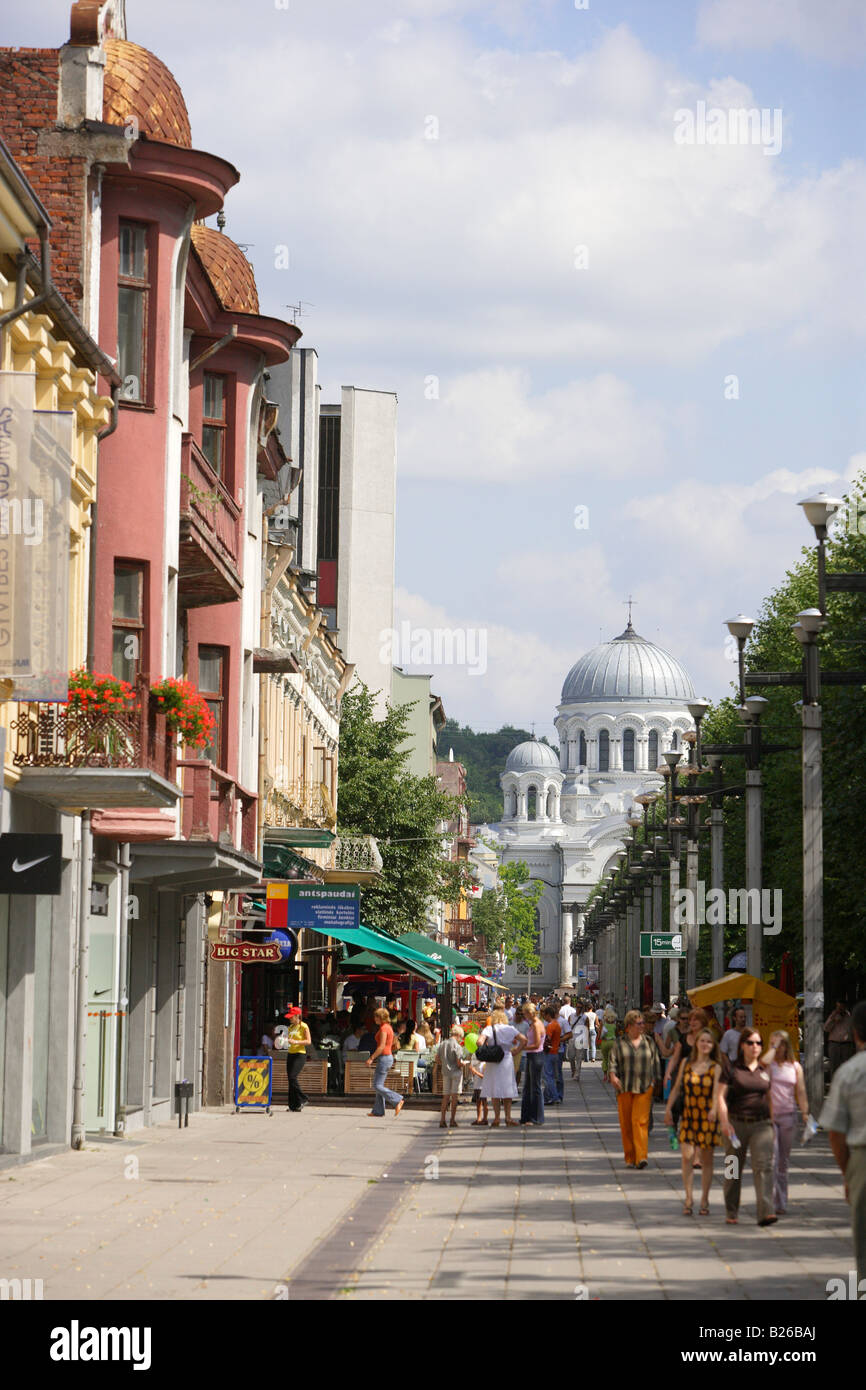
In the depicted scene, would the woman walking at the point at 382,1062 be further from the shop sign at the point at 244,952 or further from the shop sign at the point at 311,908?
the shop sign at the point at 244,952

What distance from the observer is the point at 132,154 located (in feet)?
71.8

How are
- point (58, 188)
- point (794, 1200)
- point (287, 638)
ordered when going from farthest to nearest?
point (287, 638)
point (58, 188)
point (794, 1200)

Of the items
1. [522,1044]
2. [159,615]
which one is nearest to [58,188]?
[159,615]

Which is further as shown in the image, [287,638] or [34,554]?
[287,638]

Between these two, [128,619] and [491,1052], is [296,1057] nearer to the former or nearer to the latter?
[491,1052]

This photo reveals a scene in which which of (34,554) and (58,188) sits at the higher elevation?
(58,188)

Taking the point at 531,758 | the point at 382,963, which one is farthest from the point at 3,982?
the point at 531,758

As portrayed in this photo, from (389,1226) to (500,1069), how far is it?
47.9 ft

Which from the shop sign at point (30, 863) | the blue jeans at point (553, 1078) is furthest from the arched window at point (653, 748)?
the shop sign at point (30, 863)

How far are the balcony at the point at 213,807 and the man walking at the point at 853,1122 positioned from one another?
15.4 metres

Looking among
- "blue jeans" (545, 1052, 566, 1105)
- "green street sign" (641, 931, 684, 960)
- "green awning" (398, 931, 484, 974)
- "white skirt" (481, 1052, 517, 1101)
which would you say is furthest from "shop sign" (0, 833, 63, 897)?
"green street sign" (641, 931, 684, 960)

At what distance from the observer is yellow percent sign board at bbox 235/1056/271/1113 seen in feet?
97.8
